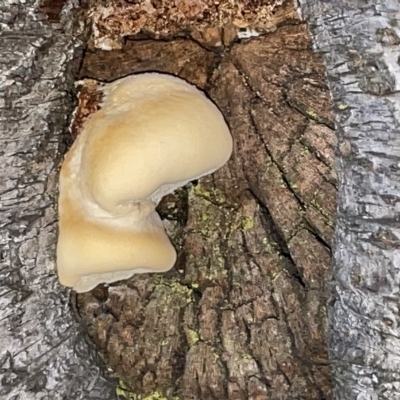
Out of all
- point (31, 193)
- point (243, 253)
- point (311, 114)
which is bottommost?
point (243, 253)

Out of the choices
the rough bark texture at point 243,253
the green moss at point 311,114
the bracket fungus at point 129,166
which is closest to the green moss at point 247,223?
the rough bark texture at point 243,253

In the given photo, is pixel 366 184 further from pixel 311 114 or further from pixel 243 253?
A: pixel 243 253

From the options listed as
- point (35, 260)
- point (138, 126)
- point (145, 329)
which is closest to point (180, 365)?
point (145, 329)

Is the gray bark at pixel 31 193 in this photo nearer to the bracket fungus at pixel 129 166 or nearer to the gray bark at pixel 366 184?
the bracket fungus at pixel 129 166

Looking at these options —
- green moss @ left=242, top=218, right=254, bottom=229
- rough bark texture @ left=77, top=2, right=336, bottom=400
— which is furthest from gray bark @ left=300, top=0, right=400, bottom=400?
green moss @ left=242, top=218, right=254, bottom=229

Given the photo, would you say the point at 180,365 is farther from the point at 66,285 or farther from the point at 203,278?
the point at 66,285

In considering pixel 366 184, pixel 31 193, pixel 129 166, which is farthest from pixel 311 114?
pixel 31 193
